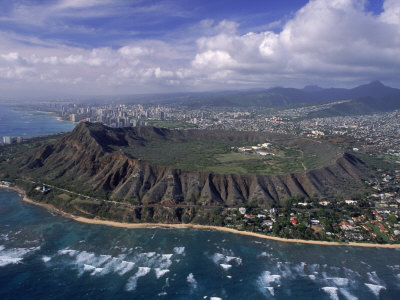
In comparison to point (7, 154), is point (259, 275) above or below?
below

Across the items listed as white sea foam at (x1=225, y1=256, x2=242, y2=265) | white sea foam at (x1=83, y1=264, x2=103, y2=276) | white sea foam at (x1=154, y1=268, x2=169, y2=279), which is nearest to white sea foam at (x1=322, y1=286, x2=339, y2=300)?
white sea foam at (x1=225, y1=256, x2=242, y2=265)

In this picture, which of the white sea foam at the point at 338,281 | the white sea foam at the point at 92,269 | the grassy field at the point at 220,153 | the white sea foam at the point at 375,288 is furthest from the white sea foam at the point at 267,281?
the grassy field at the point at 220,153

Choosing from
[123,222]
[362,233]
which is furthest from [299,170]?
[123,222]

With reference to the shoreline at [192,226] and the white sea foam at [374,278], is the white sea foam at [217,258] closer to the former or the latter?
the shoreline at [192,226]

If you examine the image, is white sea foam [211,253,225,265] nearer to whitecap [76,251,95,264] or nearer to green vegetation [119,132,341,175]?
whitecap [76,251,95,264]

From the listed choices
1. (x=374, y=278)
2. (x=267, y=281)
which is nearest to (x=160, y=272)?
(x=267, y=281)

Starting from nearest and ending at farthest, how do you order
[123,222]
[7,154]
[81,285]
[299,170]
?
[81,285] < [123,222] < [299,170] < [7,154]

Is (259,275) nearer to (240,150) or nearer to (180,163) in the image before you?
(180,163)
